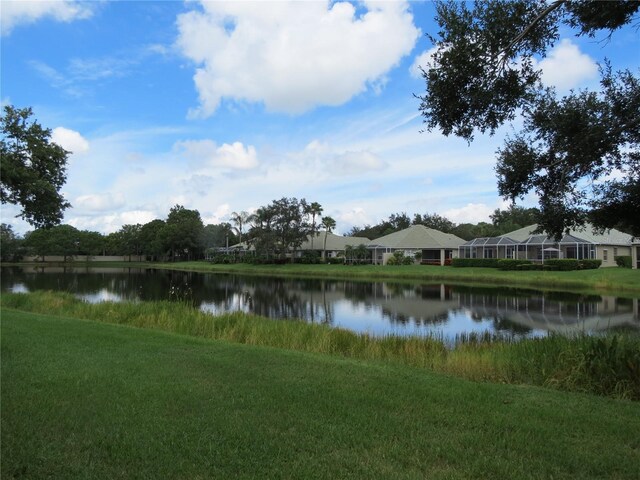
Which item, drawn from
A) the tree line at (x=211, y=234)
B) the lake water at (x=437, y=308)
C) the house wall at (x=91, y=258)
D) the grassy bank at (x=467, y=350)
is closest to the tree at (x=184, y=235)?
the tree line at (x=211, y=234)

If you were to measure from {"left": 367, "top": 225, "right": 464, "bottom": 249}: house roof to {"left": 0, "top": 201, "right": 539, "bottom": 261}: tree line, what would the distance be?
1217 cm

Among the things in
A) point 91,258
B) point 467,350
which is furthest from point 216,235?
point 467,350

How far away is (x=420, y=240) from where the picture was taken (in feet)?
218

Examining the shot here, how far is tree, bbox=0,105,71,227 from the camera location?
15.9m

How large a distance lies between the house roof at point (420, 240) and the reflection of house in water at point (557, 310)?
105 feet

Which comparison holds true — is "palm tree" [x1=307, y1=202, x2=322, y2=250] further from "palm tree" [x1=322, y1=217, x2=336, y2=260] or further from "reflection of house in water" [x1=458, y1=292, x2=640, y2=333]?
"reflection of house in water" [x1=458, y1=292, x2=640, y2=333]

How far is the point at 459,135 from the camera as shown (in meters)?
6.59

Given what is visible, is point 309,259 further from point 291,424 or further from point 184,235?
point 291,424

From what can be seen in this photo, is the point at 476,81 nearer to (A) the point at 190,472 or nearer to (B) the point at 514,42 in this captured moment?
(B) the point at 514,42

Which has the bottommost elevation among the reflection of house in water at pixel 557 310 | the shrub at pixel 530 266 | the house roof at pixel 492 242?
the reflection of house in water at pixel 557 310

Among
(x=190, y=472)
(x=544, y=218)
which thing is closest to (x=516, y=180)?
(x=544, y=218)

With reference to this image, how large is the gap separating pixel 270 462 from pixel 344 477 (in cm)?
67

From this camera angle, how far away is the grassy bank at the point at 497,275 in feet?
118

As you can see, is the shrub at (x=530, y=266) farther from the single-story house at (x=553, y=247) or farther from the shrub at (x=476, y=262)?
the shrub at (x=476, y=262)
